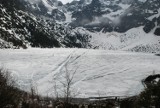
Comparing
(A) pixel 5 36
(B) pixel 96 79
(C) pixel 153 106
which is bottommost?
(C) pixel 153 106

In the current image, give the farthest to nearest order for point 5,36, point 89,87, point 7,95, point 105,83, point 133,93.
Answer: point 5,36
point 105,83
point 89,87
point 133,93
point 7,95

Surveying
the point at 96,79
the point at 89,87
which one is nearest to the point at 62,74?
the point at 96,79

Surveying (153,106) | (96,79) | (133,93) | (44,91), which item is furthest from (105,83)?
(153,106)

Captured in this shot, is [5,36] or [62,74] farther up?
[5,36]

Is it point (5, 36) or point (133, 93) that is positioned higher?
point (5, 36)

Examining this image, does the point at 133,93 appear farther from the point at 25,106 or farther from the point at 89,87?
the point at 25,106

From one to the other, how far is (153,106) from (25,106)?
1047cm

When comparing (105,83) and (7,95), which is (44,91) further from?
(7,95)

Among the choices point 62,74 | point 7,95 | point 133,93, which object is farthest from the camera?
point 62,74

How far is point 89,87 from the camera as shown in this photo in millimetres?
55156

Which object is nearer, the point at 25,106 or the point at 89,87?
the point at 25,106

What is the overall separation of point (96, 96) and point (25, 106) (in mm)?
24701

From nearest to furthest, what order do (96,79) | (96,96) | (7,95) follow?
1. (7,95)
2. (96,96)
3. (96,79)

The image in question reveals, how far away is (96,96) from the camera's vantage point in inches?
1880
